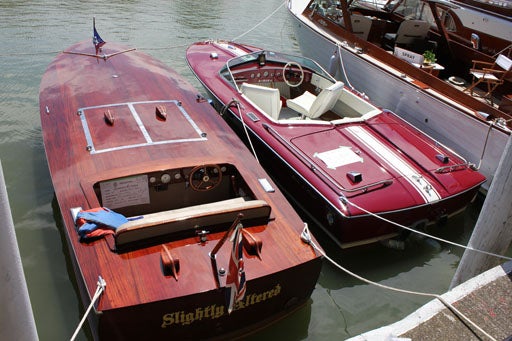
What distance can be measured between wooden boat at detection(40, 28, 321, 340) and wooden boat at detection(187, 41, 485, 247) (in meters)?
0.72

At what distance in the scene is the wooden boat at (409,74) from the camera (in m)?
6.67

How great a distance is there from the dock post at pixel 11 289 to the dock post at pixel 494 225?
136 inches

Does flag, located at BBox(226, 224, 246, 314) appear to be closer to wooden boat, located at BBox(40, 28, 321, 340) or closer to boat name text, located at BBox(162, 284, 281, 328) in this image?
wooden boat, located at BBox(40, 28, 321, 340)

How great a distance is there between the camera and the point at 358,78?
9.00m

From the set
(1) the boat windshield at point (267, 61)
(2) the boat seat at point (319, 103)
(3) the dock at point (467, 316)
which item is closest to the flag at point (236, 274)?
(3) the dock at point (467, 316)

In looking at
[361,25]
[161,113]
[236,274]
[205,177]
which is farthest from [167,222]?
[361,25]

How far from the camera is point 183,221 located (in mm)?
3742

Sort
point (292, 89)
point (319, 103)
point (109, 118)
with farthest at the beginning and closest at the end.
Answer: point (292, 89), point (319, 103), point (109, 118)

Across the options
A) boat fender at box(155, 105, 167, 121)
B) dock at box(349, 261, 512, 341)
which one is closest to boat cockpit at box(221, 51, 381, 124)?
boat fender at box(155, 105, 167, 121)

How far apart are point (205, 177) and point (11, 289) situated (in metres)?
3.11

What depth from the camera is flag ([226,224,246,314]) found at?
324 centimetres

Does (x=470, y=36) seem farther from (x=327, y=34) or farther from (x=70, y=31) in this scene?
(x=70, y=31)

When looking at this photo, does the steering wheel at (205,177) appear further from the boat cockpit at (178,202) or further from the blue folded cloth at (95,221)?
the blue folded cloth at (95,221)

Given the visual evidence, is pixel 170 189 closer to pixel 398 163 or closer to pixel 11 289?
pixel 398 163
